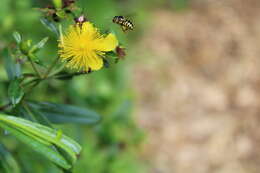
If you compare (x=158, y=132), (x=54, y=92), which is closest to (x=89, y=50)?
(x=54, y=92)

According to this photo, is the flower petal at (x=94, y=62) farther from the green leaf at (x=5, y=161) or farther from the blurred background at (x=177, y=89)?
the blurred background at (x=177, y=89)

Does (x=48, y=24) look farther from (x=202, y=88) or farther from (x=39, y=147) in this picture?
(x=202, y=88)

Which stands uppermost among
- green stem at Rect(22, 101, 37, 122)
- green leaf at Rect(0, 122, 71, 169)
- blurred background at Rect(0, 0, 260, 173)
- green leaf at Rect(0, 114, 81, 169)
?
blurred background at Rect(0, 0, 260, 173)

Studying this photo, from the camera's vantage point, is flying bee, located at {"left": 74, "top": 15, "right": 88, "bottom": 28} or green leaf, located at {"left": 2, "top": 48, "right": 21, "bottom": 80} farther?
green leaf, located at {"left": 2, "top": 48, "right": 21, "bottom": 80}

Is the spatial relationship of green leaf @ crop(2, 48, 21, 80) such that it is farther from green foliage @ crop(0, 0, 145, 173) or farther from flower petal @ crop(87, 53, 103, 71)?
flower petal @ crop(87, 53, 103, 71)

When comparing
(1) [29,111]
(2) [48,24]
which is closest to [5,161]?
(1) [29,111]

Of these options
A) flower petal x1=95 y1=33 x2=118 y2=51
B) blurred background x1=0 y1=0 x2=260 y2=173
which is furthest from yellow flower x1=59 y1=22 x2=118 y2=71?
blurred background x1=0 y1=0 x2=260 y2=173
